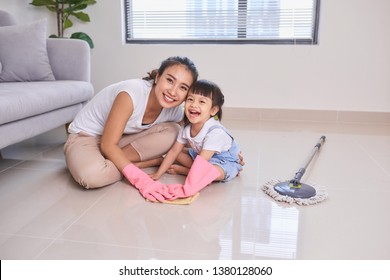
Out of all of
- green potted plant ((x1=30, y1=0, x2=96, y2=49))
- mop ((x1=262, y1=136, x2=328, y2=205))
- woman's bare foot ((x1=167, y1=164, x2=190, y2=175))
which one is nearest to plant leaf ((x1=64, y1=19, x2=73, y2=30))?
green potted plant ((x1=30, y1=0, x2=96, y2=49))

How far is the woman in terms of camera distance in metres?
1.48

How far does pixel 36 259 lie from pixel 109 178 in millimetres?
554

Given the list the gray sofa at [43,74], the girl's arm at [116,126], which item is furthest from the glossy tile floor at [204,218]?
the gray sofa at [43,74]

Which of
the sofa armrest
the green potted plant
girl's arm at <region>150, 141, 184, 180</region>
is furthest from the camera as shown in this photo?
the green potted plant

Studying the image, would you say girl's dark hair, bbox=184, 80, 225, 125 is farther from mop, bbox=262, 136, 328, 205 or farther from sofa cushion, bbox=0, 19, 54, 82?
sofa cushion, bbox=0, 19, 54, 82

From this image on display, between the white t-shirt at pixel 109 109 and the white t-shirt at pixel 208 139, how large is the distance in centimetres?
20

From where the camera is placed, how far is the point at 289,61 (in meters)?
3.10

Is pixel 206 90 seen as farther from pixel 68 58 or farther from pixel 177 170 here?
pixel 68 58

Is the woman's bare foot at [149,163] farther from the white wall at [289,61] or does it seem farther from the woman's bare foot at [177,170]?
the white wall at [289,61]

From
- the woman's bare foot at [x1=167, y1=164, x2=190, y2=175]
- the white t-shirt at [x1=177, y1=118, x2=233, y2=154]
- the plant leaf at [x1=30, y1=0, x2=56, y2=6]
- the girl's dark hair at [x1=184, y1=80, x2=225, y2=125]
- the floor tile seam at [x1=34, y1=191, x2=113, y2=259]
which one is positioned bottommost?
the floor tile seam at [x1=34, y1=191, x2=113, y2=259]

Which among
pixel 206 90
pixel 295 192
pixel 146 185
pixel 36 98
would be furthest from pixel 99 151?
pixel 295 192

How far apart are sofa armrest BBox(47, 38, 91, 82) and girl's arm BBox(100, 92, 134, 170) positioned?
93 centimetres
